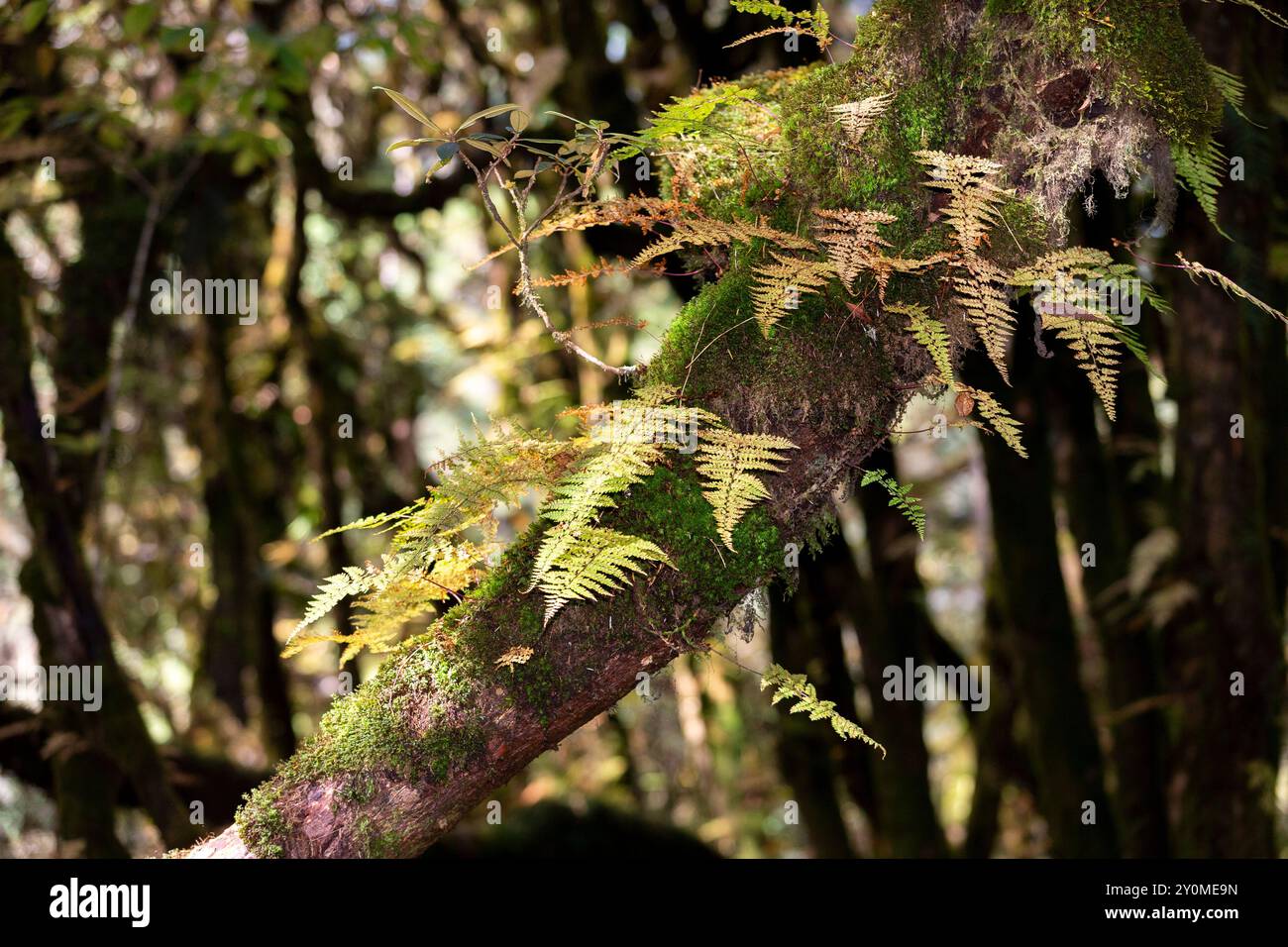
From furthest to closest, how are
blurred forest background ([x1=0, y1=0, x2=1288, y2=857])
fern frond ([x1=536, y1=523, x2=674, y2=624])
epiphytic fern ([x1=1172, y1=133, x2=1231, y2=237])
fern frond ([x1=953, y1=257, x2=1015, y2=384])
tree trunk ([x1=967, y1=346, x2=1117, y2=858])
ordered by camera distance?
tree trunk ([x1=967, y1=346, x2=1117, y2=858]), blurred forest background ([x1=0, y1=0, x2=1288, y2=857]), epiphytic fern ([x1=1172, y1=133, x2=1231, y2=237]), fern frond ([x1=953, y1=257, x2=1015, y2=384]), fern frond ([x1=536, y1=523, x2=674, y2=624])

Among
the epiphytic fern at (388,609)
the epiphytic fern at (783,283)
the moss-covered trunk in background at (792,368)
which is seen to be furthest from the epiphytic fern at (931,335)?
the epiphytic fern at (388,609)

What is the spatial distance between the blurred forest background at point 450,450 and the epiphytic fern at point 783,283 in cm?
22

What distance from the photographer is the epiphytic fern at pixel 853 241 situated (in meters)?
1.85

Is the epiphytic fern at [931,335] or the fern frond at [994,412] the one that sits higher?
the epiphytic fern at [931,335]

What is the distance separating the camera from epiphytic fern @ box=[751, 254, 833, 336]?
1842 mm

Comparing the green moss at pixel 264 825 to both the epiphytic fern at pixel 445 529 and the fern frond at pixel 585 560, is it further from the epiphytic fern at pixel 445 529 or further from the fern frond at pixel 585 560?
the fern frond at pixel 585 560

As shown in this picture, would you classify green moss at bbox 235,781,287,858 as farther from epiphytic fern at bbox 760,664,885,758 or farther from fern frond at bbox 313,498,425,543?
epiphytic fern at bbox 760,664,885,758

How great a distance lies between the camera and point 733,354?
1986 millimetres

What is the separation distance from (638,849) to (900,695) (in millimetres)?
1767

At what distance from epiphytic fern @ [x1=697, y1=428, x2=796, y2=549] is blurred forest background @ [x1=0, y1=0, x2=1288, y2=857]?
273mm

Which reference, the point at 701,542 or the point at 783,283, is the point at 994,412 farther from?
the point at 701,542

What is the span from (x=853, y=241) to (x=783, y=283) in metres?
0.14

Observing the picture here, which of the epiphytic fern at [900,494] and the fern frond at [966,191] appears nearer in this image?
the fern frond at [966,191]

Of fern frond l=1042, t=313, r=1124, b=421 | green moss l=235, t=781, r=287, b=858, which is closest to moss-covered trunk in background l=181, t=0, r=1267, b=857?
green moss l=235, t=781, r=287, b=858
